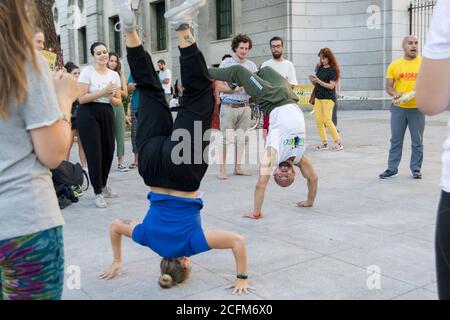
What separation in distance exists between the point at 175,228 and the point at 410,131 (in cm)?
513

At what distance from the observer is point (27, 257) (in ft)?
6.31

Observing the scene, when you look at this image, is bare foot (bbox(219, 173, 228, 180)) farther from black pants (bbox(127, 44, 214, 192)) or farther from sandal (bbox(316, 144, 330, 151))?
black pants (bbox(127, 44, 214, 192))

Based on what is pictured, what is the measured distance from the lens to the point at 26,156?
192 cm

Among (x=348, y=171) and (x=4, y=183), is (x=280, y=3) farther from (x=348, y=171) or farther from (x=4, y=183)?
(x=4, y=183)

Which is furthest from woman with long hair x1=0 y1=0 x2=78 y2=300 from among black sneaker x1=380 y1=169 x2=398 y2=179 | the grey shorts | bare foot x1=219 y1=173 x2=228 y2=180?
black sneaker x1=380 y1=169 x2=398 y2=179

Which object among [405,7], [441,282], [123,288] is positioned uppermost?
[405,7]

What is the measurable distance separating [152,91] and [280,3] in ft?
53.0

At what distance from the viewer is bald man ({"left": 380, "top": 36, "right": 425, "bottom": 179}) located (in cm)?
739

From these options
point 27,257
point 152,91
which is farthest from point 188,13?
point 27,257

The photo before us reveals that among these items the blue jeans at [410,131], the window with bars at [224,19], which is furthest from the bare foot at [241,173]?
the window with bars at [224,19]

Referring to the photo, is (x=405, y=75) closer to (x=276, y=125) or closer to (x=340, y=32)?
(x=276, y=125)

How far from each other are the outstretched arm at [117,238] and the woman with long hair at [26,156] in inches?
69.4

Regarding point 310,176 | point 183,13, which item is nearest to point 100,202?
point 310,176

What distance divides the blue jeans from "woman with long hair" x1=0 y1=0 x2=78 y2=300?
6.29 meters
